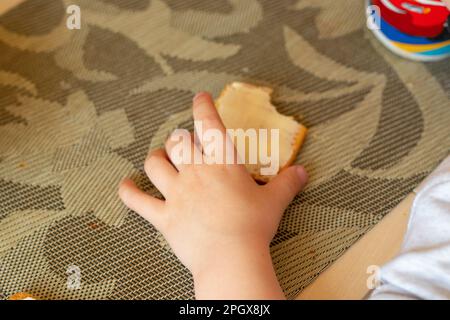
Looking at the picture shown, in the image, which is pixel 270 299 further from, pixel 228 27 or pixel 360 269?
pixel 228 27

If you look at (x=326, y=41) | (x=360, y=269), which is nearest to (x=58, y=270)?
(x=360, y=269)

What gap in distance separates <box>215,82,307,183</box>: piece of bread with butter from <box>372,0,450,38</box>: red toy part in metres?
0.18

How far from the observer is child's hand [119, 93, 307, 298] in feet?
1.52

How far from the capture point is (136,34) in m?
0.69

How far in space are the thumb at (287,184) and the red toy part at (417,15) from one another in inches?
9.2

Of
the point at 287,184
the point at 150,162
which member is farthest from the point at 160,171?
the point at 287,184

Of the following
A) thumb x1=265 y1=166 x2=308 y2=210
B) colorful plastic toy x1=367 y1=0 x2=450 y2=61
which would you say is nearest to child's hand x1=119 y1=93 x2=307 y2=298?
thumb x1=265 y1=166 x2=308 y2=210

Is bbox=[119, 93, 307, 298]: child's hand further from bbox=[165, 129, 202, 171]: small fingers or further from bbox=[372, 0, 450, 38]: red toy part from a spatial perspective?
bbox=[372, 0, 450, 38]: red toy part

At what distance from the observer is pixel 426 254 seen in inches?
16.8

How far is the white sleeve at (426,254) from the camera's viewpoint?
42cm

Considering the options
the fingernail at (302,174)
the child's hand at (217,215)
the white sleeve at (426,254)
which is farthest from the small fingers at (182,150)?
the white sleeve at (426,254)

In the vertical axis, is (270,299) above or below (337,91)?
below
